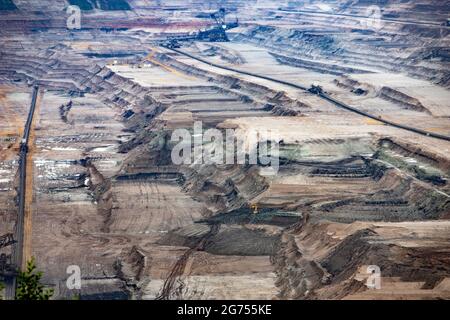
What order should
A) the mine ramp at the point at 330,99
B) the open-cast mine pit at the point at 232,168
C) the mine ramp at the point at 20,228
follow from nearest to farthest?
1. the open-cast mine pit at the point at 232,168
2. the mine ramp at the point at 20,228
3. the mine ramp at the point at 330,99

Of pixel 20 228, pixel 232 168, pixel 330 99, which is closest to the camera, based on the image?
pixel 20 228

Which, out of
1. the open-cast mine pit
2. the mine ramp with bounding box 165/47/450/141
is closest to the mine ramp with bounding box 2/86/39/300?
the open-cast mine pit

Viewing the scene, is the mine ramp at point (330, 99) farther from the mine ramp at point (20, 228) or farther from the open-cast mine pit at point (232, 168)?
the mine ramp at point (20, 228)

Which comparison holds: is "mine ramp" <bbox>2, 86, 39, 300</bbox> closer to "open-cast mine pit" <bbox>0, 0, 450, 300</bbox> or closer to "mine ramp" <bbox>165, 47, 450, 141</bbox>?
"open-cast mine pit" <bbox>0, 0, 450, 300</bbox>

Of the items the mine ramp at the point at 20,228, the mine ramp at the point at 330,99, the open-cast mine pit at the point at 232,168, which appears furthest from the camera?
the mine ramp at the point at 330,99

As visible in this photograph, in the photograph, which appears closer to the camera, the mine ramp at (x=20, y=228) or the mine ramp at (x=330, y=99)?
the mine ramp at (x=20, y=228)

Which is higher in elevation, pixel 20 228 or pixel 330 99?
pixel 330 99

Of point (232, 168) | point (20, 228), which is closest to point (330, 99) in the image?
point (232, 168)

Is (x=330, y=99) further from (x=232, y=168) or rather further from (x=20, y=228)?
(x=20, y=228)

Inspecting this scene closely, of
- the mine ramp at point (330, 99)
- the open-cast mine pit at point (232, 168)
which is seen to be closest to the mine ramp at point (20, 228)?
the open-cast mine pit at point (232, 168)
